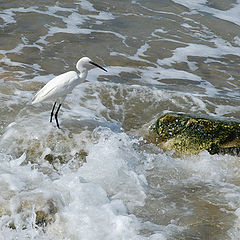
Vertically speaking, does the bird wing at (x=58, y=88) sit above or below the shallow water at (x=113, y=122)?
above

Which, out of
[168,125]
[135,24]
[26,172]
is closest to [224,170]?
[168,125]

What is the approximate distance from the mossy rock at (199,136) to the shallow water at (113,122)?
181mm

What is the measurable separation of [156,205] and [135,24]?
337 inches

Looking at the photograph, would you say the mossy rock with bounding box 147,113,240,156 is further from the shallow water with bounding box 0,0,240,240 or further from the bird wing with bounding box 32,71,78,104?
the bird wing with bounding box 32,71,78,104

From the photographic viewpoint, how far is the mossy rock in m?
5.83

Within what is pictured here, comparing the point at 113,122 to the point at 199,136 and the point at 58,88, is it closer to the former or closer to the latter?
the point at 58,88

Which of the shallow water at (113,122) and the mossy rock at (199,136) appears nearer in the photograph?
the shallow water at (113,122)

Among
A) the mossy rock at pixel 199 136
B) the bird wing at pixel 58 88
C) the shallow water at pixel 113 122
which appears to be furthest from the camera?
the bird wing at pixel 58 88

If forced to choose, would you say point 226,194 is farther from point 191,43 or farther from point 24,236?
point 191,43

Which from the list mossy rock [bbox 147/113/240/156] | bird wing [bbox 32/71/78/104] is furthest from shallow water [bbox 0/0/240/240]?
bird wing [bbox 32/71/78/104]

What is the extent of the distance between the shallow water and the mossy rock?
0.59 ft

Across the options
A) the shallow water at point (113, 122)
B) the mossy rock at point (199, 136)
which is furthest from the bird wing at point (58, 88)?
the mossy rock at point (199, 136)

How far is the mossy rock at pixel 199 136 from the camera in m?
5.83

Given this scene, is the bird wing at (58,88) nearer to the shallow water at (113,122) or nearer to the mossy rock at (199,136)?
the shallow water at (113,122)
